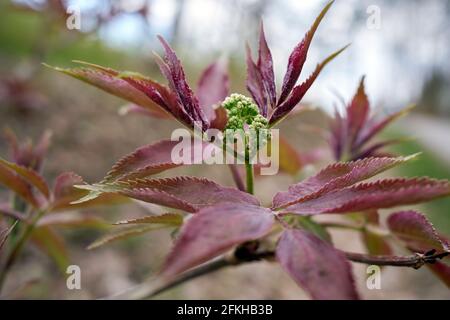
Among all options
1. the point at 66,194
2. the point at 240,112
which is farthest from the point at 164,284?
the point at 240,112

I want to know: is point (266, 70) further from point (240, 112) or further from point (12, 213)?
point (12, 213)

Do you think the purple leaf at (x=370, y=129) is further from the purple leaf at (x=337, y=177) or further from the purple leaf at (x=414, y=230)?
the purple leaf at (x=337, y=177)

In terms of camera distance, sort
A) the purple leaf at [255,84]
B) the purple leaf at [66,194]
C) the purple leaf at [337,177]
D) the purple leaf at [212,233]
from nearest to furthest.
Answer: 1. the purple leaf at [212,233]
2. the purple leaf at [337,177]
3. the purple leaf at [255,84]
4. the purple leaf at [66,194]

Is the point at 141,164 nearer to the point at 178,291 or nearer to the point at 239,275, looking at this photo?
the point at 178,291

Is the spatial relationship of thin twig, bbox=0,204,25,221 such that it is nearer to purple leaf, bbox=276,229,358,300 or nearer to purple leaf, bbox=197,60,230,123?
purple leaf, bbox=197,60,230,123

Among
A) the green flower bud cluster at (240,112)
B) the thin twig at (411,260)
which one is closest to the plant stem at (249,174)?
the green flower bud cluster at (240,112)

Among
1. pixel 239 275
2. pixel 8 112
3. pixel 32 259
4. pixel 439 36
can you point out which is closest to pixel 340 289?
pixel 32 259
